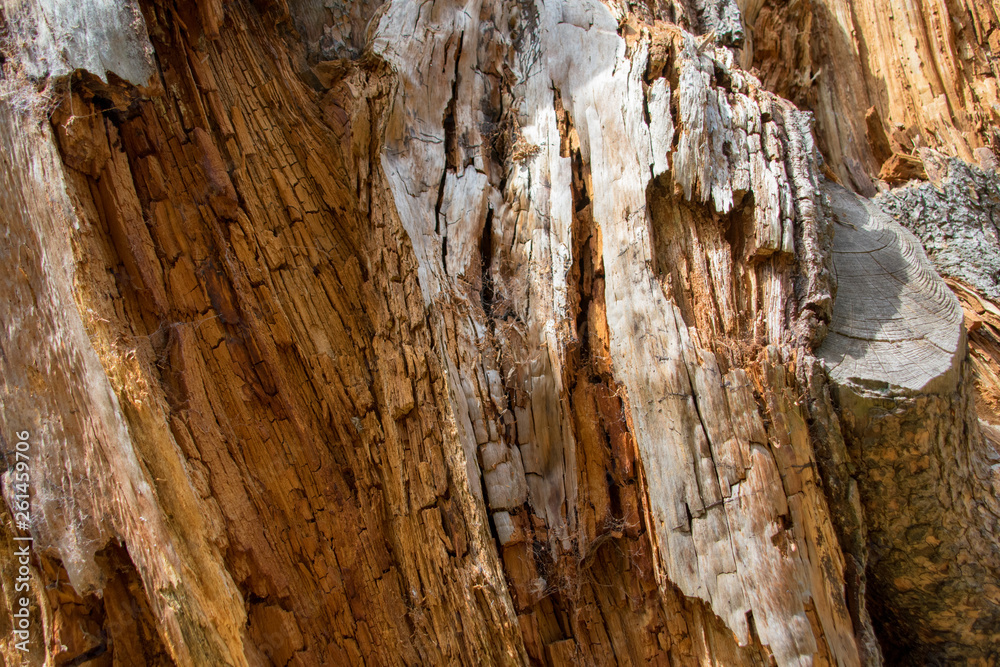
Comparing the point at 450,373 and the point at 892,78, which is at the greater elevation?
the point at 892,78

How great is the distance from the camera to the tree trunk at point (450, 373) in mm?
2002

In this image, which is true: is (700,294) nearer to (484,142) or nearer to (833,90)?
(484,142)

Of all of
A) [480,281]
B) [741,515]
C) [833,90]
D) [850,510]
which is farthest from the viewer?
[833,90]

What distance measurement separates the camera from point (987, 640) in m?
2.23

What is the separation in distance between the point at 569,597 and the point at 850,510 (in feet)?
3.50

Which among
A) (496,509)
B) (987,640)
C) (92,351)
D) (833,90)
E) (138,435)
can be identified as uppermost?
(833,90)

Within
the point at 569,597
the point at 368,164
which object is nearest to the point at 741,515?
the point at 569,597

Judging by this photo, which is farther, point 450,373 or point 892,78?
point 892,78

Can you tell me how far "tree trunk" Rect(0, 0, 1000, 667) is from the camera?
2.00 meters

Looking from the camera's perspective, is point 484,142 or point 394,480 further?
point 484,142

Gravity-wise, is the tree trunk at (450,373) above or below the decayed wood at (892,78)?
below

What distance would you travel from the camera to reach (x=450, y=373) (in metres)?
2.15

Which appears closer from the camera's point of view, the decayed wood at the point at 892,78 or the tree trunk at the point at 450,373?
the tree trunk at the point at 450,373

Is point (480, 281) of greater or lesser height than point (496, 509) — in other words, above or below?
above
